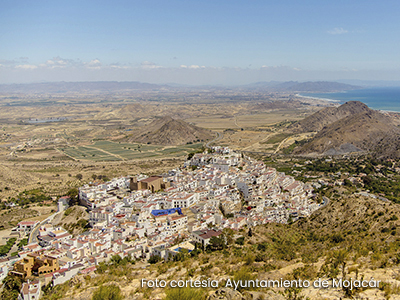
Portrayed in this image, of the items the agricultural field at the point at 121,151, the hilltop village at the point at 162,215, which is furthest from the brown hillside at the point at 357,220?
the agricultural field at the point at 121,151

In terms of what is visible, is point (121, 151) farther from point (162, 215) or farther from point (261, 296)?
point (261, 296)

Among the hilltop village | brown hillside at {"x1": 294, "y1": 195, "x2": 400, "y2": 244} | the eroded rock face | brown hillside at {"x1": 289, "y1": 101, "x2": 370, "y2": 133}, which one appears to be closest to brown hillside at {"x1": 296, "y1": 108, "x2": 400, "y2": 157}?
brown hillside at {"x1": 289, "y1": 101, "x2": 370, "y2": 133}

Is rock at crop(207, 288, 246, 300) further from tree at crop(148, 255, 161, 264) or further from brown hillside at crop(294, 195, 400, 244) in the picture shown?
tree at crop(148, 255, 161, 264)

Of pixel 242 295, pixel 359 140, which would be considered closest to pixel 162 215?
pixel 242 295

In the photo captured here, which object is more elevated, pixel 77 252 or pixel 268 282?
pixel 268 282

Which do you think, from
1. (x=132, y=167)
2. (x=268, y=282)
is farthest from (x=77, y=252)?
(x=132, y=167)

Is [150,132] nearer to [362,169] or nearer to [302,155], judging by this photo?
[302,155]

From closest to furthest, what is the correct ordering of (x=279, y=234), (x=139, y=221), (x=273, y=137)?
(x=279, y=234) < (x=139, y=221) < (x=273, y=137)
